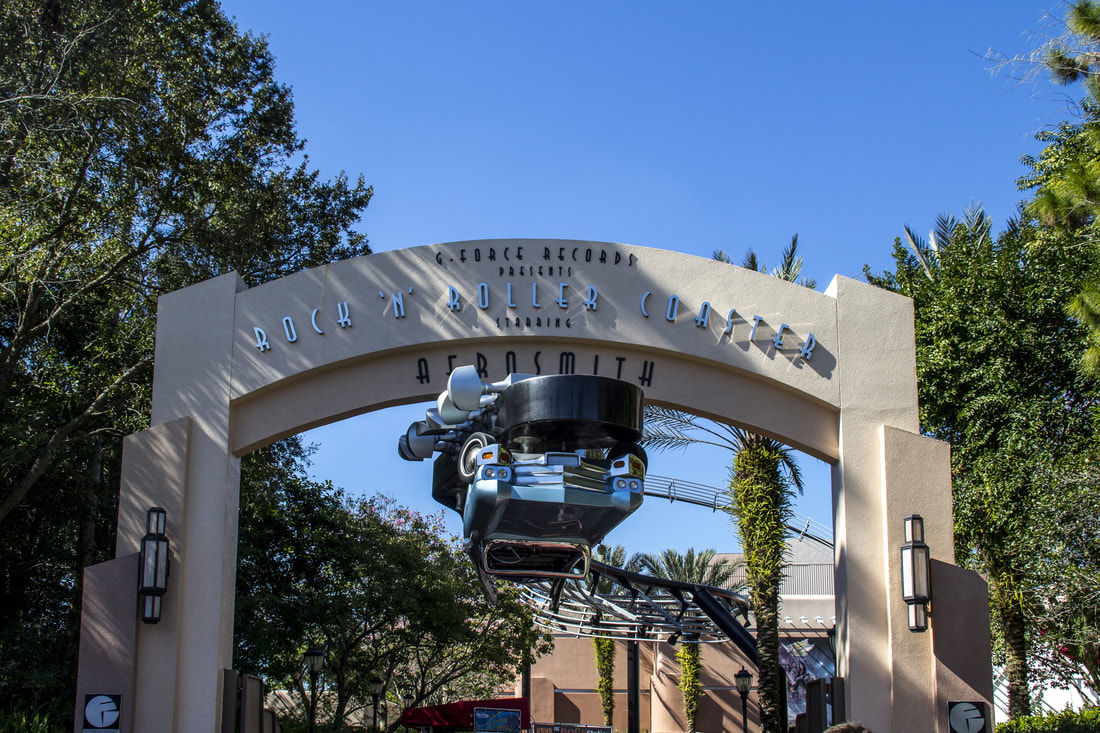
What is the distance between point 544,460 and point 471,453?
50.9 inches

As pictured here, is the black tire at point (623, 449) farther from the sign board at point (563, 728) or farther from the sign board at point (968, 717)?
the sign board at point (563, 728)

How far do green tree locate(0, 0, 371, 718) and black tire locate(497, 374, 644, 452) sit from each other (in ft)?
28.8

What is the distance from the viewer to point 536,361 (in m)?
14.0

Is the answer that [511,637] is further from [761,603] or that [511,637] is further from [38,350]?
[38,350]

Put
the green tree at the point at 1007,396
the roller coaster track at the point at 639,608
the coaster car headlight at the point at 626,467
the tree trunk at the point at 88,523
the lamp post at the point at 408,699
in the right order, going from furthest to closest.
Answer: the lamp post at the point at 408,699 < the roller coaster track at the point at 639,608 < the green tree at the point at 1007,396 < the tree trunk at the point at 88,523 < the coaster car headlight at the point at 626,467

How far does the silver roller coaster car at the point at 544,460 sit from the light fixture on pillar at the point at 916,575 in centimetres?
347

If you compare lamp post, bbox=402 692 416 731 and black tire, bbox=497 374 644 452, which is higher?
black tire, bbox=497 374 644 452

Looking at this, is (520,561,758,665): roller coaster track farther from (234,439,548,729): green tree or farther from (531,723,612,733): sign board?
(531,723,612,733): sign board

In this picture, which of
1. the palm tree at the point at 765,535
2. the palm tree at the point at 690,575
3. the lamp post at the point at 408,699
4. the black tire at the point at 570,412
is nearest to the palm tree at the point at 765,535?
the palm tree at the point at 765,535

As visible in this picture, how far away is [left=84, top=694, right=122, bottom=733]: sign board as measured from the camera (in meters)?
12.1

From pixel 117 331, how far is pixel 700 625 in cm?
1842

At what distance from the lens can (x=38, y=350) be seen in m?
20.8

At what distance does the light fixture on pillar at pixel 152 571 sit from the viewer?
12.5 meters

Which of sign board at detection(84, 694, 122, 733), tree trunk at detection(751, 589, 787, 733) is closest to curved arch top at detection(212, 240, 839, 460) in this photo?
sign board at detection(84, 694, 122, 733)
